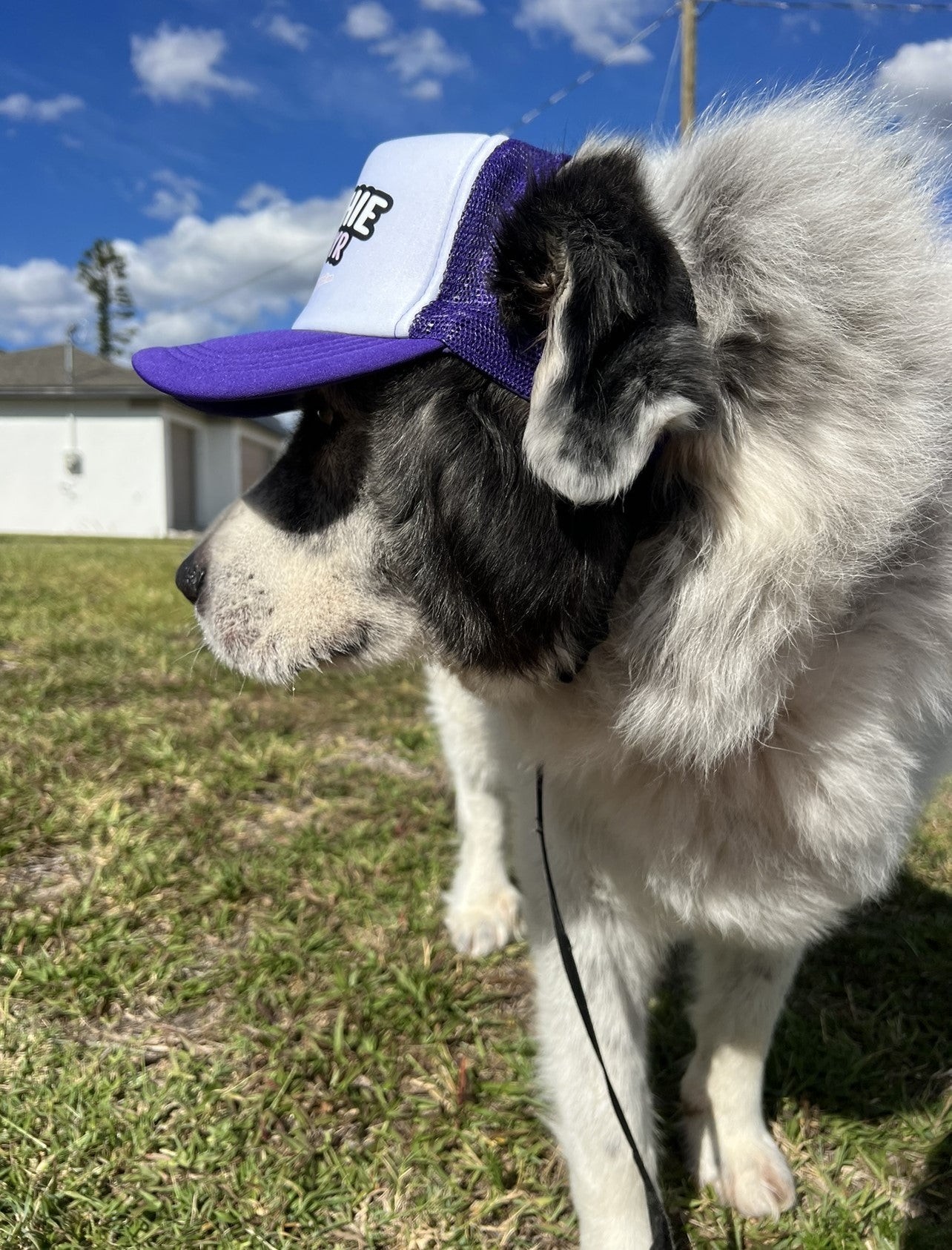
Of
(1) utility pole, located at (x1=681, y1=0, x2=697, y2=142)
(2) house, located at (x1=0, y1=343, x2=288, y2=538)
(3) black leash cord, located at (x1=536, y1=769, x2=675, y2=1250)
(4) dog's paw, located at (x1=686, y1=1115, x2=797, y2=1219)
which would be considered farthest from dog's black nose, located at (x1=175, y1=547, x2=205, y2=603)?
(2) house, located at (x1=0, y1=343, x2=288, y2=538)

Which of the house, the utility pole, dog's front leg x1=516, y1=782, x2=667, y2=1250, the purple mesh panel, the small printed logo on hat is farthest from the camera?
A: the house

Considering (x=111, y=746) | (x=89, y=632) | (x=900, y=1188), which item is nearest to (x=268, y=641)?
(x=900, y=1188)

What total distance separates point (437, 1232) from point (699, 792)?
38.0 inches

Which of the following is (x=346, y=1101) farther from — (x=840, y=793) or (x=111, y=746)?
(x=111, y=746)

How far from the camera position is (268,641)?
1.33 meters

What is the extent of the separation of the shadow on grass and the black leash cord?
1.22 feet

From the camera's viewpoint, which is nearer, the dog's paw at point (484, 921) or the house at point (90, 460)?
the dog's paw at point (484, 921)

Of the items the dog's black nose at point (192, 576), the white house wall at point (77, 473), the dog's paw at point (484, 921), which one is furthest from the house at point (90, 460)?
the dog's black nose at point (192, 576)

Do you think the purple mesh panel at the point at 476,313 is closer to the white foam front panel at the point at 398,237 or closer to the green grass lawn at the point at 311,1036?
the white foam front panel at the point at 398,237

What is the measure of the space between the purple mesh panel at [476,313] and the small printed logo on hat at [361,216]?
161 millimetres

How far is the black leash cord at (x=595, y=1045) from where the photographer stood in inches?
52.0

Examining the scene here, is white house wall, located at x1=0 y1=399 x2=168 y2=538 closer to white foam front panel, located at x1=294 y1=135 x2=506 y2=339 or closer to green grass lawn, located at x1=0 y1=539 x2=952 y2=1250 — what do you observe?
green grass lawn, located at x1=0 y1=539 x2=952 y2=1250

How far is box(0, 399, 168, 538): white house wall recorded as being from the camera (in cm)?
2297

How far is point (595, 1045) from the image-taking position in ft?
4.45
